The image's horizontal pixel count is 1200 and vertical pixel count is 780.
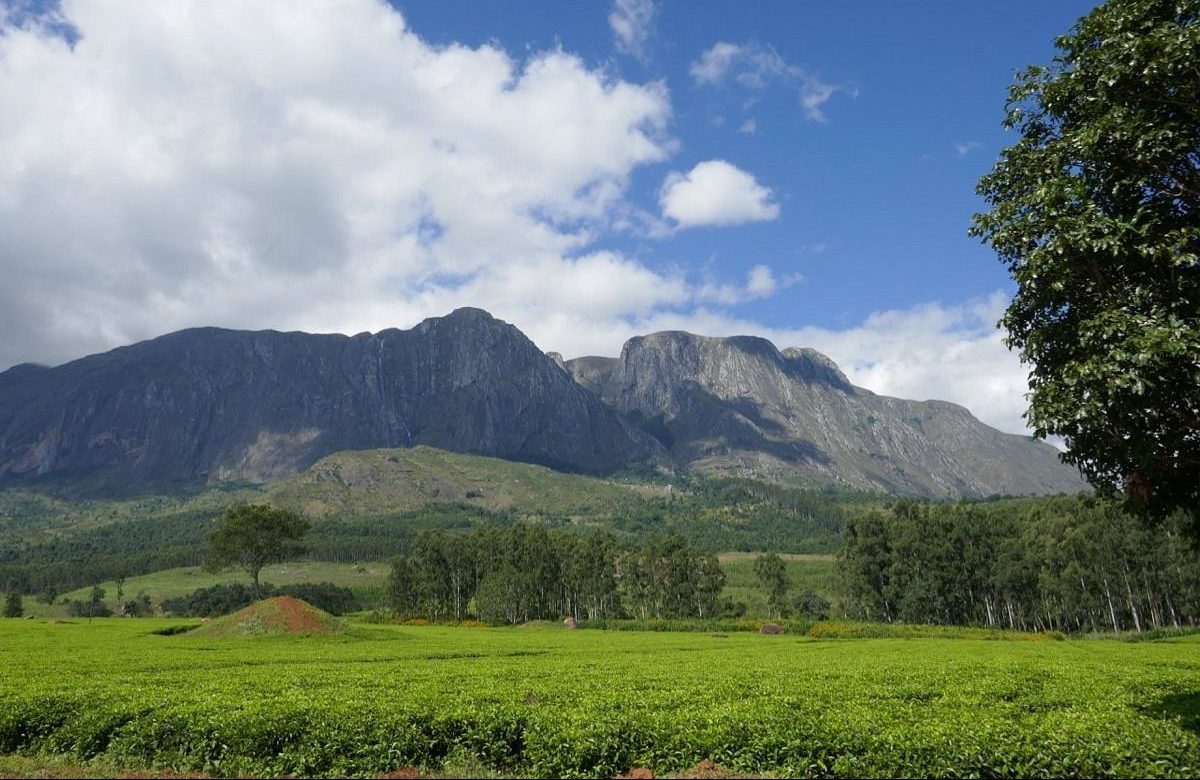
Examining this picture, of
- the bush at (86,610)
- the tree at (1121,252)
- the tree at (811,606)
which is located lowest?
the tree at (811,606)

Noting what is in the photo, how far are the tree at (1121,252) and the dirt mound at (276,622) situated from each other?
233ft

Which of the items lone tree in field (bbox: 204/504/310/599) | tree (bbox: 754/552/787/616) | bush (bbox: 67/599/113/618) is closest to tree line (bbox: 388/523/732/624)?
tree (bbox: 754/552/787/616)

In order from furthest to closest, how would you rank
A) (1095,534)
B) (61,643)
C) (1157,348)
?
(1095,534) → (61,643) → (1157,348)

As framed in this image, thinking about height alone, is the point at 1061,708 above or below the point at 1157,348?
below

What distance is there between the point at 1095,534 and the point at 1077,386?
114994 mm

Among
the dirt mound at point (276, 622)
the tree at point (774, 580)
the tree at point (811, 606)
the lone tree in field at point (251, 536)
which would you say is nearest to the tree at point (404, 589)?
the lone tree in field at point (251, 536)

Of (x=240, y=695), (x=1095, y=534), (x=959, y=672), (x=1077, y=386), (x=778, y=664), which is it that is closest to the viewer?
(x=1077, y=386)

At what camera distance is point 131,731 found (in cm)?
2061

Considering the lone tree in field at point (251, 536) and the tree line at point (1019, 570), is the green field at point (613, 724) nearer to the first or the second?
the tree line at point (1019, 570)

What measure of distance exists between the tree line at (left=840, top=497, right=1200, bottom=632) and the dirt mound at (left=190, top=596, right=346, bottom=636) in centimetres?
9192

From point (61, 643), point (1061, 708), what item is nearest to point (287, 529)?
point (61, 643)

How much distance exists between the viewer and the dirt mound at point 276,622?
233 ft

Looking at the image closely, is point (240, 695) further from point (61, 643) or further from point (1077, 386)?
point (61, 643)

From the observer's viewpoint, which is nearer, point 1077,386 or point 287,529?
point 1077,386
